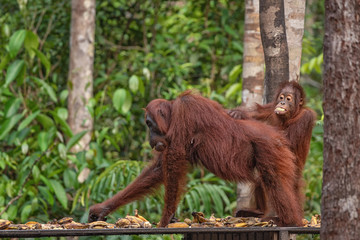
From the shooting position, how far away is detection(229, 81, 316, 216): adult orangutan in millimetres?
3561

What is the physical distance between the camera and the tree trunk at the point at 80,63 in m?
6.05

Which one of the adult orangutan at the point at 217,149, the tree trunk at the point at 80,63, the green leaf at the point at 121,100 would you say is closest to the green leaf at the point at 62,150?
the tree trunk at the point at 80,63

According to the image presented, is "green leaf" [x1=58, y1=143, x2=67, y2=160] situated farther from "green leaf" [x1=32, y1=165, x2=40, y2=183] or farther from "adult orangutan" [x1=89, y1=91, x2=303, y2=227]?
"adult orangutan" [x1=89, y1=91, x2=303, y2=227]

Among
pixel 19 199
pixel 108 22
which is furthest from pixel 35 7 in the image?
pixel 19 199

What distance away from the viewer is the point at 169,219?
3.25m

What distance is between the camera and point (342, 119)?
230cm

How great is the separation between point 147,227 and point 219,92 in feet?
11.4

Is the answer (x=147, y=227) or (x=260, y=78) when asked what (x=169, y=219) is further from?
(x=260, y=78)

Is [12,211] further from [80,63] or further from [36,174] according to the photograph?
[80,63]

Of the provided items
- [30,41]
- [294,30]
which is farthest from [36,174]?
[294,30]

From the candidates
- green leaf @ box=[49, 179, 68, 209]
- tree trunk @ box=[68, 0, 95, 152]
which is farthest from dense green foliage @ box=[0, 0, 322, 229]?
tree trunk @ box=[68, 0, 95, 152]

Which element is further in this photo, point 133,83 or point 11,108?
point 133,83

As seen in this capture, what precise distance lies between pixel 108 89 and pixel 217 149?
325 centimetres

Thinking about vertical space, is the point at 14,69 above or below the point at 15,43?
below
